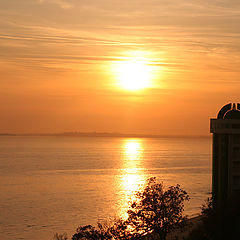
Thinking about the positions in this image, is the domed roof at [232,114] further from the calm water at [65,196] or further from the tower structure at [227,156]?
the calm water at [65,196]

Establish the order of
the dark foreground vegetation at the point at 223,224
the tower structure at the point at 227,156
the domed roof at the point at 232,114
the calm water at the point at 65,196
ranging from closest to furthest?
the dark foreground vegetation at the point at 223,224 → the tower structure at the point at 227,156 → the domed roof at the point at 232,114 → the calm water at the point at 65,196

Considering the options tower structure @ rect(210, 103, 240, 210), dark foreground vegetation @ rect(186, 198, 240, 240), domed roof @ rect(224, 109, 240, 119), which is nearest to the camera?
dark foreground vegetation @ rect(186, 198, 240, 240)

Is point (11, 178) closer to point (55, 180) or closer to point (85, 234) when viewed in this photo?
point (55, 180)

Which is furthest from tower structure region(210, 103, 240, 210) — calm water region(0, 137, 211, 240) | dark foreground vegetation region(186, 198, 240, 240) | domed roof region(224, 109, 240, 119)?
calm water region(0, 137, 211, 240)

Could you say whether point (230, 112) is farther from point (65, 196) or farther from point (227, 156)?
point (65, 196)

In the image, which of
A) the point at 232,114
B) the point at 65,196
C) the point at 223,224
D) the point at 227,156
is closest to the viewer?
the point at 223,224

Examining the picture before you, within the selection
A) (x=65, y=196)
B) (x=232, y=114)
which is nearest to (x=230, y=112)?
(x=232, y=114)

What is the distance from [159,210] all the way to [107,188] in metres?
94.0

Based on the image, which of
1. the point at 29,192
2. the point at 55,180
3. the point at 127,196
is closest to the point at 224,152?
the point at 127,196

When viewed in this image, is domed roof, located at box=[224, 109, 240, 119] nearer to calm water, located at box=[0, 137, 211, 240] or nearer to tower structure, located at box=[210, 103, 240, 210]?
tower structure, located at box=[210, 103, 240, 210]

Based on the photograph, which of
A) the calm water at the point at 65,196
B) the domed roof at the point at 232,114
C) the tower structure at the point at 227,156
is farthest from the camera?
the calm water at the point at 65,196

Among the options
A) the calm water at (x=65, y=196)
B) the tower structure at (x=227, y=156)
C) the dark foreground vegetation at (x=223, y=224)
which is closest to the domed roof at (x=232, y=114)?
the tower structure at (x=227, y=156)

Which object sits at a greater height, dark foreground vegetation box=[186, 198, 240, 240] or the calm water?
the calm water

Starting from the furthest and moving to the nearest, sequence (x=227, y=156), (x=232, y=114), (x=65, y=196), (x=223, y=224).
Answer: (x=65, y=196) < (x=232, y=114) < (x=227, y=156) < (x=223, y=224)
